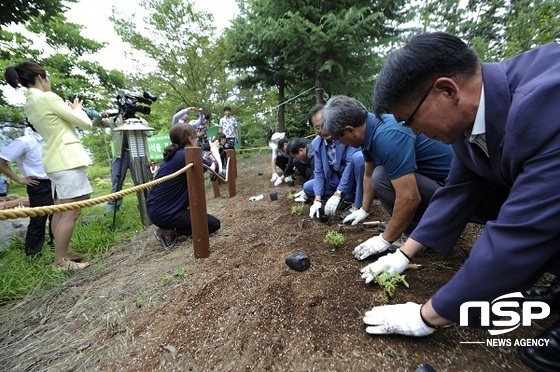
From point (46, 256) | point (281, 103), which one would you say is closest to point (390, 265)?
point (46, 256)

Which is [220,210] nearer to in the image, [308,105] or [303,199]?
[303,199]

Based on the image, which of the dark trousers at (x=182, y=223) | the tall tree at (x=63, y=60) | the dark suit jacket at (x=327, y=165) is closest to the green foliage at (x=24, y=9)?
the tall tree at (x=63, y=60)

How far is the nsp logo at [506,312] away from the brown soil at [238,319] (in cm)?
5

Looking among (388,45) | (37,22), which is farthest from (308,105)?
(37,22)

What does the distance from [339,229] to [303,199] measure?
146 cm

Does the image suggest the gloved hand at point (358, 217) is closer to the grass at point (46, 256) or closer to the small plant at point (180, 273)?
the small plant at point (180, 273)

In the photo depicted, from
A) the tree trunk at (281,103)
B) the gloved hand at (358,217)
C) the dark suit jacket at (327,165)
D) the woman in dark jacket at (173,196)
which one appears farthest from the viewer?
the tree trunk at (281,103)

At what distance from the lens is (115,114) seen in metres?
4.45

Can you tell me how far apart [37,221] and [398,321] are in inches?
163

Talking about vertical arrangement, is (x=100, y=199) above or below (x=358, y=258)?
above

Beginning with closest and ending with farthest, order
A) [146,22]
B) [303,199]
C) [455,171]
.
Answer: [455,171] < [303,199] < [146,22]

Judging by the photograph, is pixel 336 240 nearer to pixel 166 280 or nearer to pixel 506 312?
pixel 506 312

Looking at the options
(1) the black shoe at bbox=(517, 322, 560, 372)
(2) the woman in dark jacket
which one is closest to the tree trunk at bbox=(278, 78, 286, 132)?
(2) the woman in dark jacket

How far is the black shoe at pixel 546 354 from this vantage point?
3.33 feet
